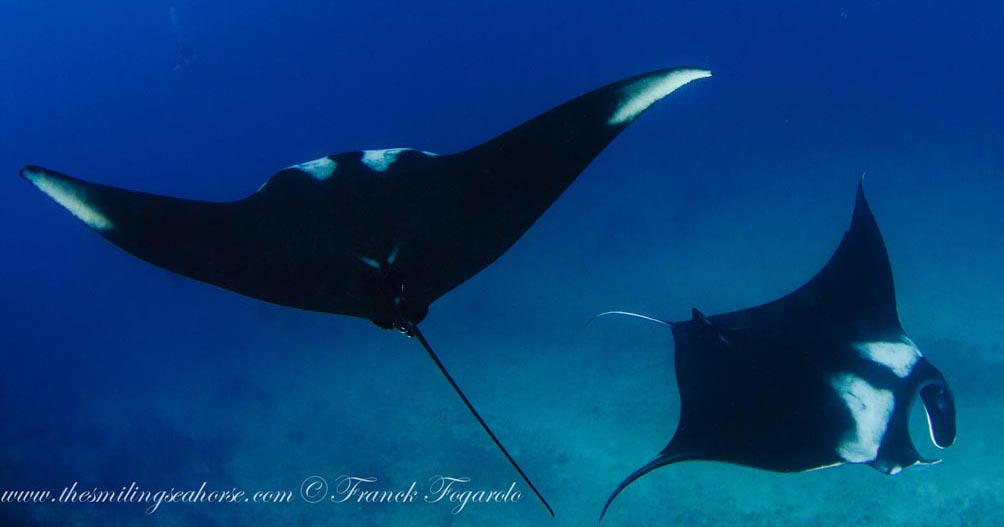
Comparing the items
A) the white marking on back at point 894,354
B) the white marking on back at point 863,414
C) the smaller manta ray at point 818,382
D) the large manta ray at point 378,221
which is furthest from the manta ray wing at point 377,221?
the white marking on back at point 894,354

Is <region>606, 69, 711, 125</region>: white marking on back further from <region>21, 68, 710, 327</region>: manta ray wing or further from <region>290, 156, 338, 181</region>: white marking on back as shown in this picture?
<region>290, 156, 338, 181</region>: white marking on back

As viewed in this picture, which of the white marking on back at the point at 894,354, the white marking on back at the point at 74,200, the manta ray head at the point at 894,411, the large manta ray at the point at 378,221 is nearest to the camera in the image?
the white marking on back at the point at 74,200

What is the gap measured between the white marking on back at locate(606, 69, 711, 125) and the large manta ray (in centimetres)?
3

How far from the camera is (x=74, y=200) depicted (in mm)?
2109

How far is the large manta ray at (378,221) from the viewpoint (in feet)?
7.29

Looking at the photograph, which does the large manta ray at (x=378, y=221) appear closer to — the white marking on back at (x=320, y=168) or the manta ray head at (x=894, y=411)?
the white marking on back at (x=320, y=168)

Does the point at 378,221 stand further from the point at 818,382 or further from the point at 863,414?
the point at 863,414

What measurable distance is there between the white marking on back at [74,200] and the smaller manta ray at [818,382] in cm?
242

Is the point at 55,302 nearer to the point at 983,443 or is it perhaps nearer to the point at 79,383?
the point at 79,383

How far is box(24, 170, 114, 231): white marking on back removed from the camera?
206 centimetres

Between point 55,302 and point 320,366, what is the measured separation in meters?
10.0

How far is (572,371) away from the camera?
8.35 metres

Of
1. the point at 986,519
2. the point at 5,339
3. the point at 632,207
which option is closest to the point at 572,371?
the point at 632,207

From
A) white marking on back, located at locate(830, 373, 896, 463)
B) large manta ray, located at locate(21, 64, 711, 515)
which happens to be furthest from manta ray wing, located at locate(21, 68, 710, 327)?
white marking on back, located at locate(830, 373, 896, 463)
